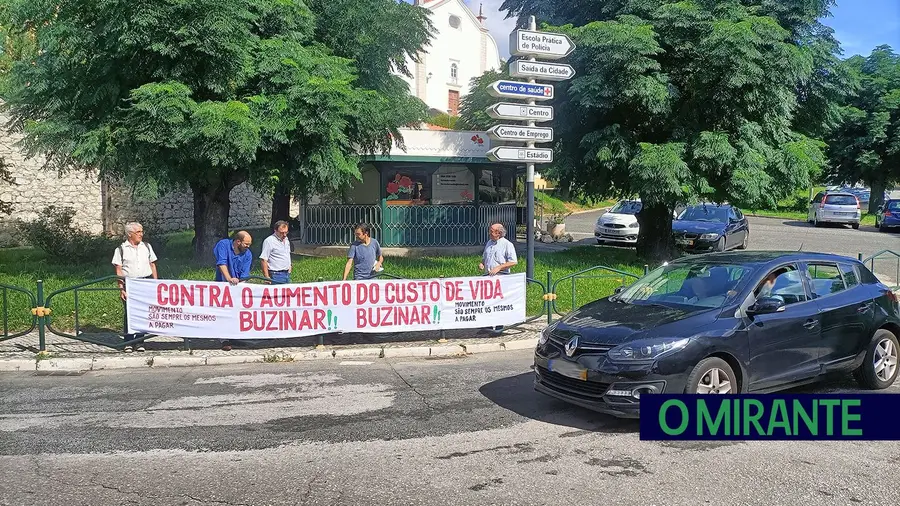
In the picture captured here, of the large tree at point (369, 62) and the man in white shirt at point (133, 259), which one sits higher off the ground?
the large tree at point (369, 62)

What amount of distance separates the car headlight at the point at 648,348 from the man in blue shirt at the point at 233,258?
235 inches

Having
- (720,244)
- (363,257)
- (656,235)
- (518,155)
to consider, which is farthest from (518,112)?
(720,244)

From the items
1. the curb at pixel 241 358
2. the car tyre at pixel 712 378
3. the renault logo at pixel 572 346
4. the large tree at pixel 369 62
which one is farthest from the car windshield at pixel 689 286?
the large tree at pixel 369 62

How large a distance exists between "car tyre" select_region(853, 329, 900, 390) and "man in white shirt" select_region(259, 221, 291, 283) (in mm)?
7744

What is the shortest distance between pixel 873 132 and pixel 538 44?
110 feet

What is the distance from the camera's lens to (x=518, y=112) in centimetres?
1174

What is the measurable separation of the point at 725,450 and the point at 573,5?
603 inches

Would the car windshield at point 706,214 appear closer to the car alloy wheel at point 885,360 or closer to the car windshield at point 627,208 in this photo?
the car windshield at point 627,208

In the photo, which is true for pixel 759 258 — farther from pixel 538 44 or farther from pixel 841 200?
pixel 841 200

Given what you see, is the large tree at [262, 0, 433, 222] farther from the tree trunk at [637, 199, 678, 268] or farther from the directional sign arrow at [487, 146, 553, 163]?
the tree trunk at [637, 199, 678, 268]

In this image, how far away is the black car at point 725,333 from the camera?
5848 mm

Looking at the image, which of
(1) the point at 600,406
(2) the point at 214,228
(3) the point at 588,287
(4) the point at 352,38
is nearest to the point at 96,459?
(1) the point at 600,406

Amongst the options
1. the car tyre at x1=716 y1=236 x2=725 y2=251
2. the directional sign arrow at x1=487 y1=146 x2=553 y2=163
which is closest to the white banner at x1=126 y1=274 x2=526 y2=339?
Result: the directional sign arrow at x1=487 y1=146 x2=553 y2=163

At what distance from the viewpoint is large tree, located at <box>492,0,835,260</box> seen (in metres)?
15.6
